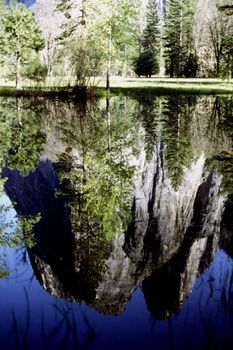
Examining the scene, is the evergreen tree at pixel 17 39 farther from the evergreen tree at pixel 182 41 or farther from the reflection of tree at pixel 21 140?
the reflection of tree at pixel 21 140

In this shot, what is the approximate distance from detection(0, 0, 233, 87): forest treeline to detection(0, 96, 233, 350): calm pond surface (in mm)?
16282

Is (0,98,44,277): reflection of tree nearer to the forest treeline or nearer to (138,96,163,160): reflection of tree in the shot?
(138,96,163,160): reflection of tree

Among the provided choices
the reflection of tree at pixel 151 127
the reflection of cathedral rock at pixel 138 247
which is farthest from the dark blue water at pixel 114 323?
the reflection of tree at pixel 151 127

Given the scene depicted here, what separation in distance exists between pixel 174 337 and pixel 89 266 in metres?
1.73

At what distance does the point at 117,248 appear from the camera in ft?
19.5

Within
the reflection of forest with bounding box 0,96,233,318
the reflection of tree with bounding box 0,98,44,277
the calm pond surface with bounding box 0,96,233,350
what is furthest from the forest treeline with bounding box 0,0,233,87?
the calm pond surface with bounding box 0,96,233,350

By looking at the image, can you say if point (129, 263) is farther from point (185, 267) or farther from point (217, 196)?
point (217, 196)

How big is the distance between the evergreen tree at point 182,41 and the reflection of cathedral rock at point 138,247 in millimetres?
60288

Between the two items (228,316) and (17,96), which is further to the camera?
(17,96)

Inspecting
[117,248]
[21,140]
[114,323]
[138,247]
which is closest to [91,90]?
Result: [21,140]

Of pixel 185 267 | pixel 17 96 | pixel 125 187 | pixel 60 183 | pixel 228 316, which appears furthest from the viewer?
pixel 17 96

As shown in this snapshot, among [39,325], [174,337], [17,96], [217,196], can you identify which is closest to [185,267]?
[174,337]

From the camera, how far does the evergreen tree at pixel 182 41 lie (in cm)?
6681

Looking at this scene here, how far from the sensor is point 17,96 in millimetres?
39062
